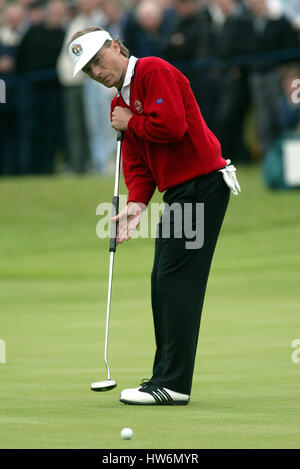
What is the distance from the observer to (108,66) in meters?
6.44

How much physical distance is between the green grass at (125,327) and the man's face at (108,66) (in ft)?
5.83

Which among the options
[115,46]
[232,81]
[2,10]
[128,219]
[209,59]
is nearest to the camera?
[115,46]

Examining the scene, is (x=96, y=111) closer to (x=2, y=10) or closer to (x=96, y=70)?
(x=2, y=10)

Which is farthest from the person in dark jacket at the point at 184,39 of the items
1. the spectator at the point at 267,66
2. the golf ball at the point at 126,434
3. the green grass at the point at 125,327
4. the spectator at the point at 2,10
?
the golf ball at the point at 126,434

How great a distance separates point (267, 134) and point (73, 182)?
11.6ft

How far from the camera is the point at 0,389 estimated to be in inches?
276

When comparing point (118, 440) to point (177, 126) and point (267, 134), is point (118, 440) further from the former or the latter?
point (267, 134)

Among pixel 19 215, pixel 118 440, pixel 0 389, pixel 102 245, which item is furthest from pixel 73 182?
pixel 118 440

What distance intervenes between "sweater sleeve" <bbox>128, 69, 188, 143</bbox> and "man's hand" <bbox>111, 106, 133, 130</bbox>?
0.56ft

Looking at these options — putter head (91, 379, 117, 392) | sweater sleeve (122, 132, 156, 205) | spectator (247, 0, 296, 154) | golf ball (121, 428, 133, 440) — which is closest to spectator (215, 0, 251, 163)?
spectator (247, 0, 296, 154)

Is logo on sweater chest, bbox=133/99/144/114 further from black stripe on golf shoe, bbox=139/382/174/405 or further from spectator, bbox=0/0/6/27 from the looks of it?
spectator, bbox=0/0/6/27

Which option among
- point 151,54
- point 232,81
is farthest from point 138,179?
point 232,81

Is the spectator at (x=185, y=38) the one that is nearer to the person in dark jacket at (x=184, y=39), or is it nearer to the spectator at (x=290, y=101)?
the person in dark jacket at (x=184, y=39)

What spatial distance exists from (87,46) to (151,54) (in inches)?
507
